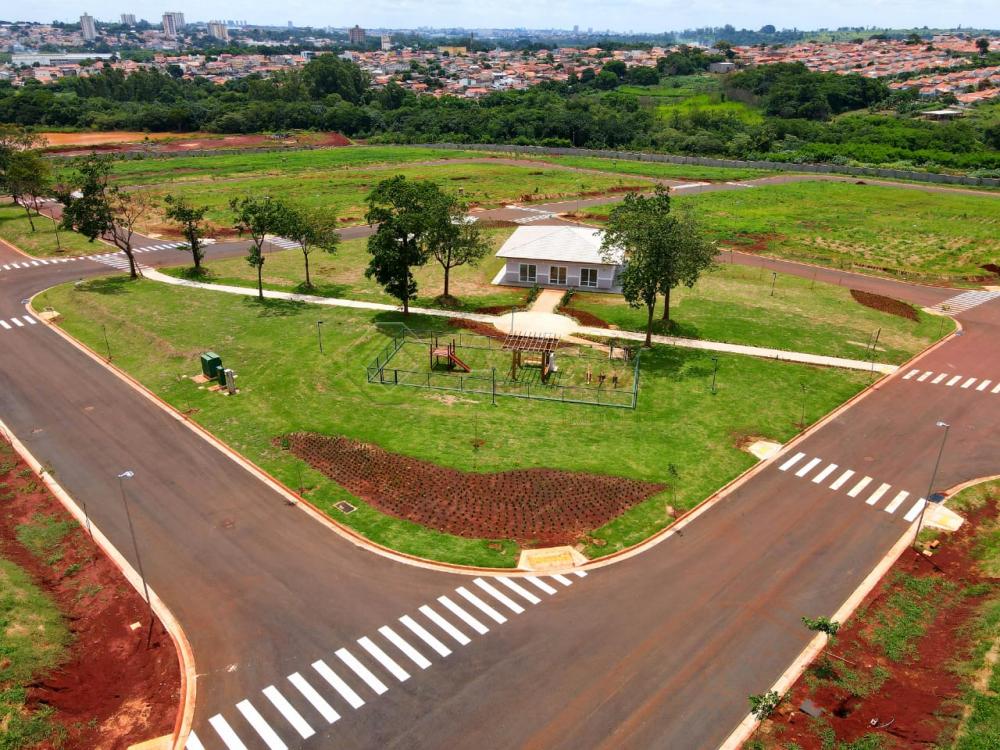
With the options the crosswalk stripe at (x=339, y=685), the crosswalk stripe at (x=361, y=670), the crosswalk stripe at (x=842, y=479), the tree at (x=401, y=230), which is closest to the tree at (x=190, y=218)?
the tree at (x=401, y=230)

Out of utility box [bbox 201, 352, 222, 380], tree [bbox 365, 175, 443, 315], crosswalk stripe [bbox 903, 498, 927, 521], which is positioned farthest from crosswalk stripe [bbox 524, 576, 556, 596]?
tree [bbox 365, 175, 443, 315]

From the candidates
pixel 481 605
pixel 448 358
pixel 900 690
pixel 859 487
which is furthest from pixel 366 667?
pixel 448 358

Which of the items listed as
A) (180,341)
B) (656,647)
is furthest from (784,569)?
(180,341)

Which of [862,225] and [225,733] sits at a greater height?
[862,225]

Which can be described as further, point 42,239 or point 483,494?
point 42,239

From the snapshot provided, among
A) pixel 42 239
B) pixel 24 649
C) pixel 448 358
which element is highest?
pixel 42 239

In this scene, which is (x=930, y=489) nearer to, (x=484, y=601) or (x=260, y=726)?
(x=484, y=601)
